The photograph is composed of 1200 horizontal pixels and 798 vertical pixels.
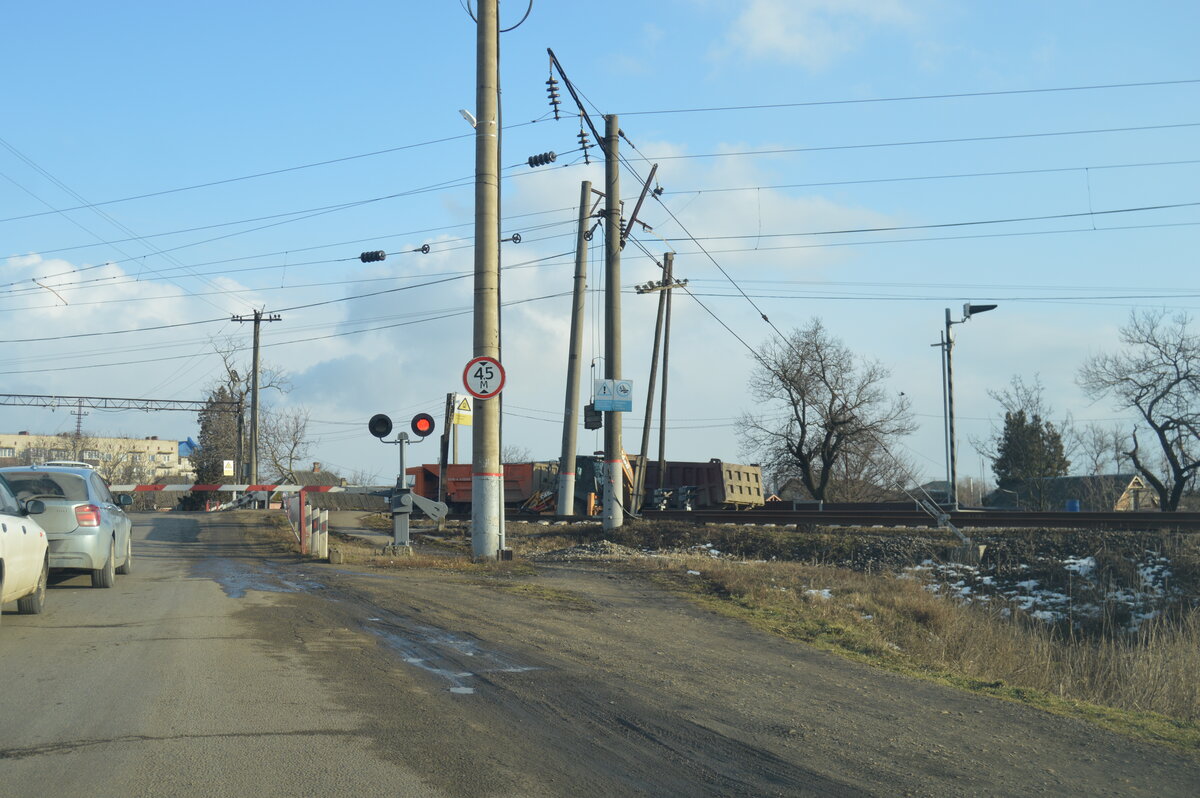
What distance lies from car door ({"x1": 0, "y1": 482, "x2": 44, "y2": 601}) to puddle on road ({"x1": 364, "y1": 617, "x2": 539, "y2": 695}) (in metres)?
3.16

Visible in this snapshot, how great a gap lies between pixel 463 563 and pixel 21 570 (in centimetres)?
755

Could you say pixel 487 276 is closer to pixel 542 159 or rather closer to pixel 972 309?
pixel 542 159

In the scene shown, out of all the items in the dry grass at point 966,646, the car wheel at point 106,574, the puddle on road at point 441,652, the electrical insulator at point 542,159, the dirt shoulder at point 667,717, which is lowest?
the dry grass at point 966,646

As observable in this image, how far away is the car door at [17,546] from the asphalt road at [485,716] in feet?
1.72

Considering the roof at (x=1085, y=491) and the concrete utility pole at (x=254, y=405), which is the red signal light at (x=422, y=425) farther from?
the roof at (x=1085, y=491)

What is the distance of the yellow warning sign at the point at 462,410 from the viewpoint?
24500mm

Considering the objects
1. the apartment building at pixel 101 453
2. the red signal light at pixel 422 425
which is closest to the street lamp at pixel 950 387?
the red signal light at pixel 422 425

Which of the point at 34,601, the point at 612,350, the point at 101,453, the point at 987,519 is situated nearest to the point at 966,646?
the point at 34,601

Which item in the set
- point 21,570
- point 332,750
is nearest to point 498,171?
point 21,570

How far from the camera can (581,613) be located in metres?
11.2

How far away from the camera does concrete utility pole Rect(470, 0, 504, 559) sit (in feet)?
54.2

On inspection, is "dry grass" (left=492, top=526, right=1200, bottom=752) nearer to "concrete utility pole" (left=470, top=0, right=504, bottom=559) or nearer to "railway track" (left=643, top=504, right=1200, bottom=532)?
"concrete utility pole" (left=470, top=0, right=504, bottom=559)

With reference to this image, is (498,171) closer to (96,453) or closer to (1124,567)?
(1124,567)

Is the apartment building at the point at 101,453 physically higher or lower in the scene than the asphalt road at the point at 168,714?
higher
